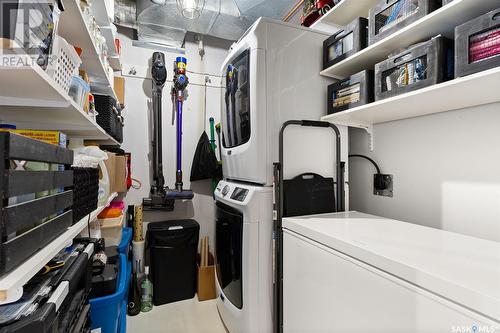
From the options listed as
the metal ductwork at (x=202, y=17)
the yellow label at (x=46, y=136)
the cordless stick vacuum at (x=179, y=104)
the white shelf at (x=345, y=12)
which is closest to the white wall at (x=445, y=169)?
the white shelf at (x=345, y=12)

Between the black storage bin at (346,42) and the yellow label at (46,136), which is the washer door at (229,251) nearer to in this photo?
the yellow label at (46,136)

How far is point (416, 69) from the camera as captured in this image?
1.17 m

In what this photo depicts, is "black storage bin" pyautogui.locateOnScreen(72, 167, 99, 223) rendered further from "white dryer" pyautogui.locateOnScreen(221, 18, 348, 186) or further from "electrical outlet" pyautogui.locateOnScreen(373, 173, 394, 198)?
"electrical outlet" pyautogui.locateOnScreen(373, 173, 394, 198)

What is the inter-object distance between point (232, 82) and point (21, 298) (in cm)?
160

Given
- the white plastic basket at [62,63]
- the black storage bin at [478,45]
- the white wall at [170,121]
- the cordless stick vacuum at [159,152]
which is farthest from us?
the white wall at [170,121]

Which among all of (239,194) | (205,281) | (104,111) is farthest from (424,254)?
(205,281)

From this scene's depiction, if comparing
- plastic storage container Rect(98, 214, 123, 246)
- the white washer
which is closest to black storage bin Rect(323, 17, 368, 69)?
the white washer

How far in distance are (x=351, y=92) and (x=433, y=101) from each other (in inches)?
16.3

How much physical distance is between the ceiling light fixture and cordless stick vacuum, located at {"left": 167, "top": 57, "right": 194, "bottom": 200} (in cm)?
48

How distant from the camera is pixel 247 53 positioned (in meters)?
1.62

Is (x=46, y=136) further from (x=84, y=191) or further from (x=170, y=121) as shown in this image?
(x=170, y=121)

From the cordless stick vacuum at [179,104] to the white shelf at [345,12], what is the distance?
52.8 inches

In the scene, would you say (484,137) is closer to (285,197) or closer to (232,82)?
(285,197)

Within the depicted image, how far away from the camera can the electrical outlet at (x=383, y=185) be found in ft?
5.68
